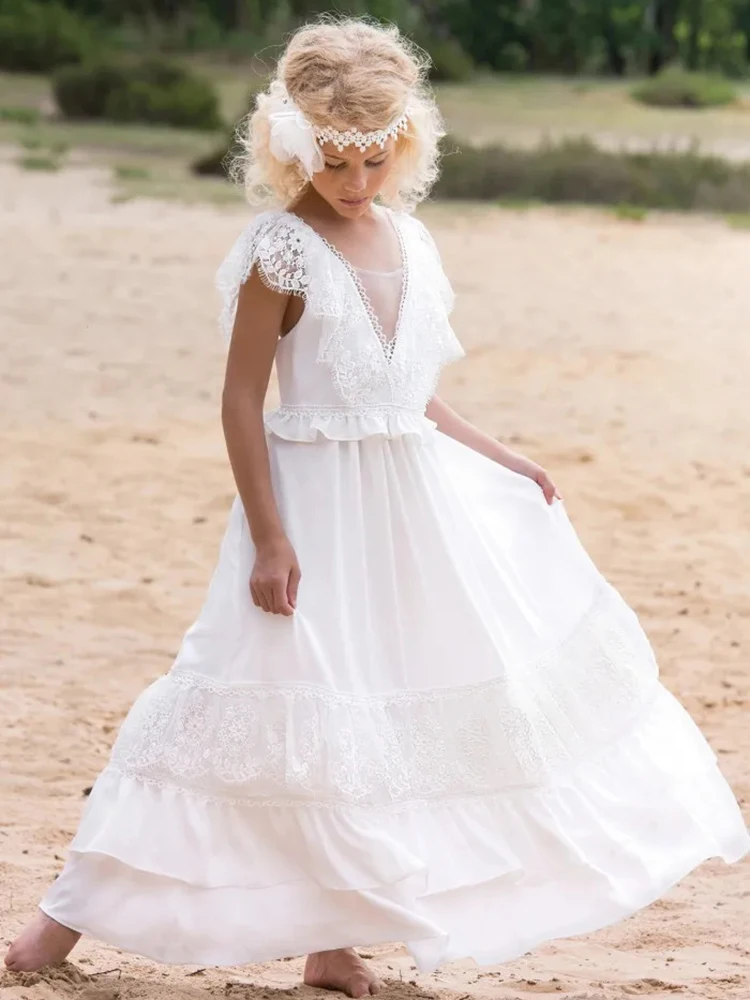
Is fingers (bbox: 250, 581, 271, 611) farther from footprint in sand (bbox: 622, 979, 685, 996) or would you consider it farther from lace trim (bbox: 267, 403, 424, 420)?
footprint in sand (bbox: 622, 979, 685, 996)

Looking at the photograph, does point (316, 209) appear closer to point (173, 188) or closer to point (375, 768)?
point (375, 768)

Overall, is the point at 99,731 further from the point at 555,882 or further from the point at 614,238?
the point at 614,238

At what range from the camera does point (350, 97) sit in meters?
2.74

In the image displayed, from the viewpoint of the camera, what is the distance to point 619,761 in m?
2.93

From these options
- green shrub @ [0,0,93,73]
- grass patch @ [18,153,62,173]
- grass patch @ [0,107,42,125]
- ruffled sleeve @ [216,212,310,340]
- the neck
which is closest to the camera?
ruffled sleeve @ [216,212,310,340]

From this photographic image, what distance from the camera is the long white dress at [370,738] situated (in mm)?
2658

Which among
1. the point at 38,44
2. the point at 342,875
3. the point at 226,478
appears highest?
the point at 342,875

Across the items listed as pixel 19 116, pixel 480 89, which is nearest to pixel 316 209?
pixel 19 116

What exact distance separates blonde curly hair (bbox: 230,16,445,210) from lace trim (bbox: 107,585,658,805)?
853 mm

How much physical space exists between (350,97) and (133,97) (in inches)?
755

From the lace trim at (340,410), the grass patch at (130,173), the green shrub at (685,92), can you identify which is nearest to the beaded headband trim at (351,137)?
the lace trim at (340,410)

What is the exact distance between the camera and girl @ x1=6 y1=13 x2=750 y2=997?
8.73ft

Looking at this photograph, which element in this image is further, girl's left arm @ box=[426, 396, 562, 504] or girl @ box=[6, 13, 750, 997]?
girl's left arm @ box=[426, 396, 562, 504]

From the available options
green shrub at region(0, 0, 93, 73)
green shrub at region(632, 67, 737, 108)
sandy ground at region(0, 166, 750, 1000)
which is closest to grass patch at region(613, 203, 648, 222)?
sandy ground at region(0, 166, 750, 1000)
